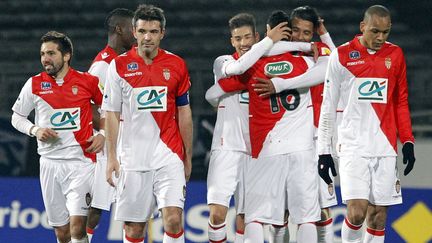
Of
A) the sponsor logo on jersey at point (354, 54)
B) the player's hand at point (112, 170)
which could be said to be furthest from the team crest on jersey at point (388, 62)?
the player's hand at point (112, 170)

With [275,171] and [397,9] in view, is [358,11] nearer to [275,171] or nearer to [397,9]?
[397,9]

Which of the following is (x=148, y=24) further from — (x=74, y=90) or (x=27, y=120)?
(x=27, y=120)

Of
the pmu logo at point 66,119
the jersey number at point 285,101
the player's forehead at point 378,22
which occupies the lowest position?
the pmu logo at point 66,119

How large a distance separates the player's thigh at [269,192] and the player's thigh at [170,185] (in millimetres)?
514

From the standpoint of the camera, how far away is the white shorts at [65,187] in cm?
656

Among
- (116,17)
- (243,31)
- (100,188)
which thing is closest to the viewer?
(243,31)

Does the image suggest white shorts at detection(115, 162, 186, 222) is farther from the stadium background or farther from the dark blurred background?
the dark blurred background

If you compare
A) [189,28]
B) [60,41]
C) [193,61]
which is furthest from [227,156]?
[189,28]

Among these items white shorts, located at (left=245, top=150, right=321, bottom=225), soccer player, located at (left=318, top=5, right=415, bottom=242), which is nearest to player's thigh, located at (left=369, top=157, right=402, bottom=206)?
soccer player, located at (left=318, top=5, right=415, bottom=242)

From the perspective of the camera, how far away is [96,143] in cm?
655

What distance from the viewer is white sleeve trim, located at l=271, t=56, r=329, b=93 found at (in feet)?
19.8

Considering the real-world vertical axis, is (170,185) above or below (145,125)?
below

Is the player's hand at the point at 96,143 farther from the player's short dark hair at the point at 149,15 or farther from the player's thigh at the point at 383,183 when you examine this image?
the player's thigh at the point at 383,183

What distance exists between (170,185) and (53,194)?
1.15 m
